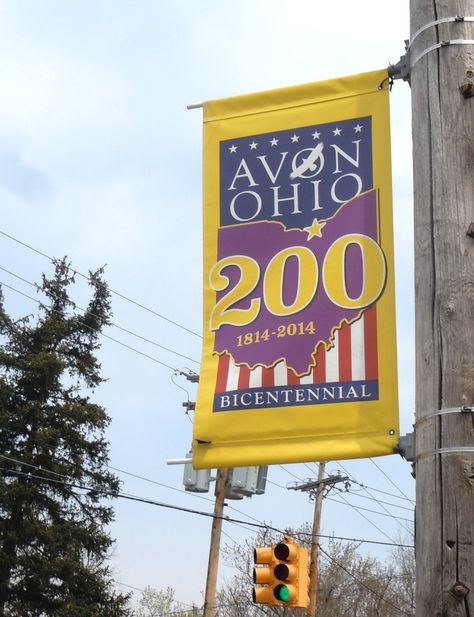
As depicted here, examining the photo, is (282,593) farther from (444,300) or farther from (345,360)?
(444,300)

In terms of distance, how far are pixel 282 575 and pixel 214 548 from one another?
6636mm

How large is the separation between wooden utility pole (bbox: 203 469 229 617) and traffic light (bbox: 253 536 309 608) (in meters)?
5.63

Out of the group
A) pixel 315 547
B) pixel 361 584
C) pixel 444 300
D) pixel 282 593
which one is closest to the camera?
pixel 444 300

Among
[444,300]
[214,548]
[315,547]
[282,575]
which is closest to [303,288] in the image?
[444,300]

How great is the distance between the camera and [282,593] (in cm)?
1299

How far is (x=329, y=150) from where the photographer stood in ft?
16.7

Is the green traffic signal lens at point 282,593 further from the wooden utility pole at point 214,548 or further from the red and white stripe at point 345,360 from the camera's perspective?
the red and white stripe at point 345,360

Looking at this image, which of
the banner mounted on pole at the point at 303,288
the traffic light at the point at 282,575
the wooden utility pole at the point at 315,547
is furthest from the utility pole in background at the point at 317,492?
the banner mounted on pole at the point at 303,288

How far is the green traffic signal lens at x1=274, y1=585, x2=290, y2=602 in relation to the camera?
42.4 ft

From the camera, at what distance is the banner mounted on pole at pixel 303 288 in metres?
4.61

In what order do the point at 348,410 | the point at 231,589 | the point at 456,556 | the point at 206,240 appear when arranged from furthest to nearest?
the point at 231,589
the point at 206,240
the point at 348,410
the point at 456,556

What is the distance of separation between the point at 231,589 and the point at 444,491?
38114 millimetres

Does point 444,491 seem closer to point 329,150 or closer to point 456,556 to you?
point 456,556

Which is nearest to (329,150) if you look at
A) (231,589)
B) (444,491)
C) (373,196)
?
(373,196)
